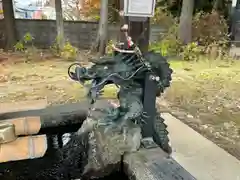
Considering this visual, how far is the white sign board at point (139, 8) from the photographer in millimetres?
1785

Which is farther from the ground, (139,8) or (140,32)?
(139,8)

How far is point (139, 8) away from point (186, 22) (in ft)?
20.7

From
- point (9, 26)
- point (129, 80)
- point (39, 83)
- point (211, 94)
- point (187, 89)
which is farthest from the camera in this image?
point (9, 26)

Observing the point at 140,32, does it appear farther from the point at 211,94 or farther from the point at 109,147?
the point at 211,94

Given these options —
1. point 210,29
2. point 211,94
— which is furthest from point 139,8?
point 210,29

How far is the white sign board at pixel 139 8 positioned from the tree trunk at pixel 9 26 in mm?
7494

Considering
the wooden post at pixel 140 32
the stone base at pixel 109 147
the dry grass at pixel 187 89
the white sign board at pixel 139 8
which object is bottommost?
the dry grass at pixel 187 89

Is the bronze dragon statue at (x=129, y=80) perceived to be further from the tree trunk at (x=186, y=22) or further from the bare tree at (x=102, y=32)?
the tree trunk at (x=186, y=22)

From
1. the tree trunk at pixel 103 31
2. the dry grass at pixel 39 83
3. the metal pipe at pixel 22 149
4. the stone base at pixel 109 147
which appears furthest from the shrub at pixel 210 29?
the metal pipe at pixel 22 149

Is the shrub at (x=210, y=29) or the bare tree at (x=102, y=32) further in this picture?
the shrub at (x=210, y=29)

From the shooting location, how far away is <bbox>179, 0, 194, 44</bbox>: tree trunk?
7.70m

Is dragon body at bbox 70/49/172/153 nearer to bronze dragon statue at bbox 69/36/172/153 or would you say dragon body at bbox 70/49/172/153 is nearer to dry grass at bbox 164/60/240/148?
bronze dragon statue at bbox 69/36/172/153

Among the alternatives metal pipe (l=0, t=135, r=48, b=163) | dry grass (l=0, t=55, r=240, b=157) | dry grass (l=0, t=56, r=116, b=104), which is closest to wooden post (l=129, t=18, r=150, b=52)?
metal pipe (l=0, t=135, r=48, b=163)

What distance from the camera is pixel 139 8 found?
1.81m
